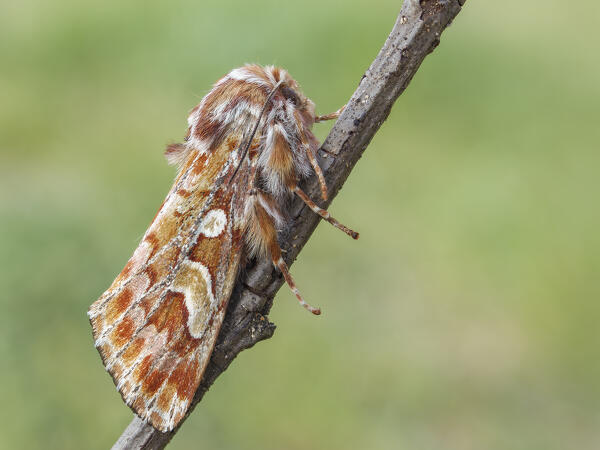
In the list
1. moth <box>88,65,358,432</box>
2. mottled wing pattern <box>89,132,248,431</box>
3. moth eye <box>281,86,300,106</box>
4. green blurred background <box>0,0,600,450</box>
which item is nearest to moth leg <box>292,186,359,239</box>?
moth <box>88,65,358,432</box>

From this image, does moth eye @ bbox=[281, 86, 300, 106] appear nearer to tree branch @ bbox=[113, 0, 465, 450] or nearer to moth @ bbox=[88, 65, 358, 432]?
moth @ bbox=[88, 65, 358, 432]

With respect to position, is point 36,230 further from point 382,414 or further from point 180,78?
point 382,414

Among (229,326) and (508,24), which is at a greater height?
(508,24)

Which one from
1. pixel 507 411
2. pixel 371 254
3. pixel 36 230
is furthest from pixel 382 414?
pixel 36 230

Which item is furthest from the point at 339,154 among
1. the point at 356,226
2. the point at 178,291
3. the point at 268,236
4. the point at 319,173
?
the point at 356,226

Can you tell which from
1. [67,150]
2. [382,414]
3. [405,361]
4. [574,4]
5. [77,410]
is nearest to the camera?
[77,410]

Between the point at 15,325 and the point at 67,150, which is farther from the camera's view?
the point at 67,150

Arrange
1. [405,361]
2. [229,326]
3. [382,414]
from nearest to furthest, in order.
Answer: [229,326]
[382,414]
[405,361]
